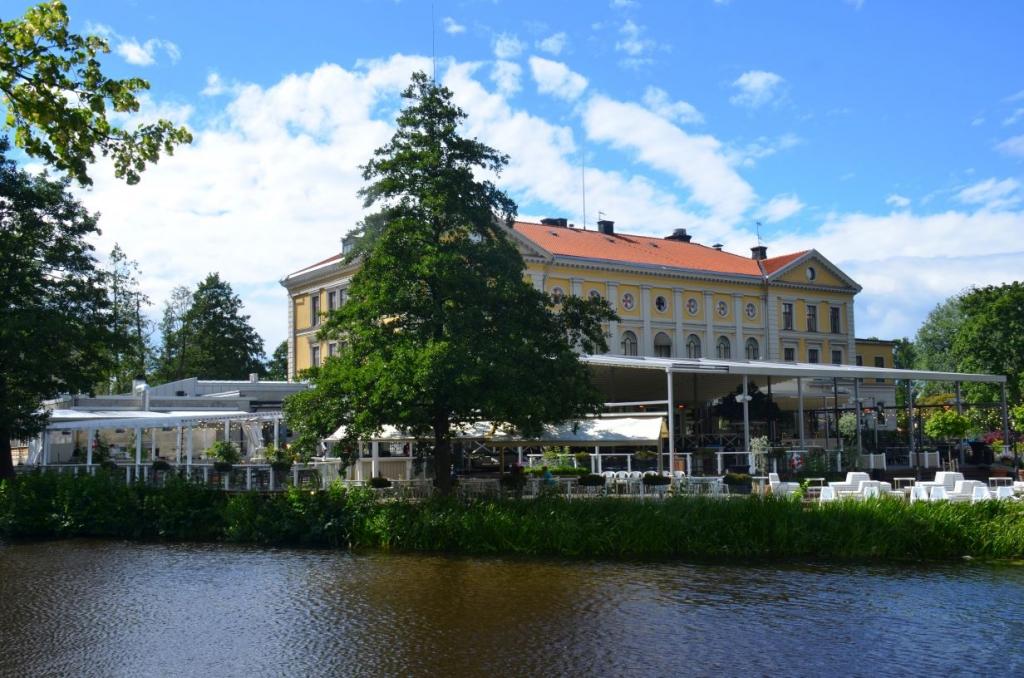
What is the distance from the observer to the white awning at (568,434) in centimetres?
2580

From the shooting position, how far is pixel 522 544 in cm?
2069

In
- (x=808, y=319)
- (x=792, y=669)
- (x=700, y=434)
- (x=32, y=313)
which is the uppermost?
(x=808, y=319)

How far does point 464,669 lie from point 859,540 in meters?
10.7

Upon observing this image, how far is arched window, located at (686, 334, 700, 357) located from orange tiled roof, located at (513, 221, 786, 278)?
4060mm

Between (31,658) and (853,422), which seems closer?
(31,658)

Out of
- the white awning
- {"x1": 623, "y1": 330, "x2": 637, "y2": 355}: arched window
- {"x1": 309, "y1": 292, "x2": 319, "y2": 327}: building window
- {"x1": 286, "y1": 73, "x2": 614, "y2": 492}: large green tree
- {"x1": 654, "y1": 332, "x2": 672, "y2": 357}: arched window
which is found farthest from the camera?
{"x1": 309, "y1": 292, "x2": 319, "y2": 327}: building window

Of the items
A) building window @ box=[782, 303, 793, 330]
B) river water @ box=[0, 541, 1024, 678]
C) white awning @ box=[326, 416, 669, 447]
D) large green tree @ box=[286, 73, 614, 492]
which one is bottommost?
river water @ box=[0, 541, 1024, 678]

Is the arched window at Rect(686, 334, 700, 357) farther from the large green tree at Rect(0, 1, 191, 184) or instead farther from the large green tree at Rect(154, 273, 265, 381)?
the large green tree at Rect(0, 1, 191, 184)

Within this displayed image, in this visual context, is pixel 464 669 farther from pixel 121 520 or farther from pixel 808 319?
pixel 808 319

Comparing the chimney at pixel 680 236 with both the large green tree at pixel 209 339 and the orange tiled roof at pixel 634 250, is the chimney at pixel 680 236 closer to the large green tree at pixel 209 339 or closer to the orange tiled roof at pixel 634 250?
the orange tiled roof at pixel 634 250

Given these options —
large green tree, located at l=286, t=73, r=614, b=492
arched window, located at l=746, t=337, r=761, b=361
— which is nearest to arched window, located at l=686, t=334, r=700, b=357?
arched window, located at l=746, t=337, r=761, b=361

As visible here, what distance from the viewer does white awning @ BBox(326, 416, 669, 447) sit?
25.8 m

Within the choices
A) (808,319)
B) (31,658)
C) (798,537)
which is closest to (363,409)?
(798,537)

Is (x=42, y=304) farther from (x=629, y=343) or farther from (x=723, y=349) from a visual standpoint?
(x=723, y=349)
